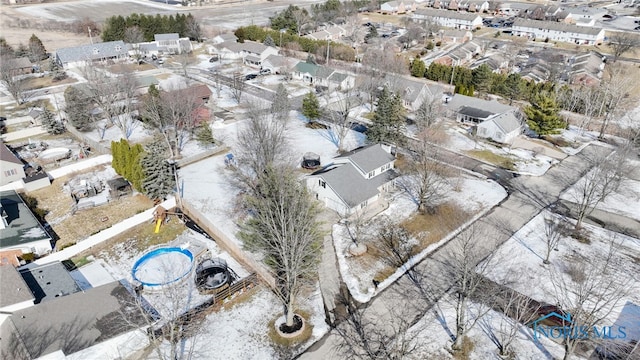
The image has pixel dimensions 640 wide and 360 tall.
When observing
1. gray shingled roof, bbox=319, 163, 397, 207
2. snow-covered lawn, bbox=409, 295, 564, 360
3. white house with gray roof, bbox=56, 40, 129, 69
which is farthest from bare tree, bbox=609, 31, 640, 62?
white house with gray roof, bbox=56, 40, 129, 69

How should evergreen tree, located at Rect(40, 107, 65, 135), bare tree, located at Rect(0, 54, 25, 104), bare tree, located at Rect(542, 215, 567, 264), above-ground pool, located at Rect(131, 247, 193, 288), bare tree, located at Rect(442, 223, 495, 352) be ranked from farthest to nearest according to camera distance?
bare tree, located at Rect(0, 54, 25, 104) < evergreen tree, located at Rect(40, 107, 65, 135) < bare tree, located at Rect(542, 215, 567, 264) < above-ground pool, located at Rect(131, 247, 193, 288) < bare tree, located at Rect(442, 223, 495, 352)

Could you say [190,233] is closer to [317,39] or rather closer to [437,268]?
[437,268]

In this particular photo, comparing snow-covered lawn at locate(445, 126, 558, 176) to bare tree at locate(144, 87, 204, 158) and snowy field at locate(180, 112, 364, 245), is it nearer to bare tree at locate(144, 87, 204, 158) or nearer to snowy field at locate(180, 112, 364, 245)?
snowy field at locate(180, 112, 364, 245)

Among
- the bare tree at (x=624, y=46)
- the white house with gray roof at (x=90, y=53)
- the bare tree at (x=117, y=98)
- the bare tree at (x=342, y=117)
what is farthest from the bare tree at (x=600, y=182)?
the white house with gray roof at (x=90, y=53)

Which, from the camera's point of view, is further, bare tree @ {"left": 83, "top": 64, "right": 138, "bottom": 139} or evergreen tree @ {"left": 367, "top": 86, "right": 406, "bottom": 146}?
bare tree @ {"left": 83, "top": 64, "right": 138, "bottom": 139}

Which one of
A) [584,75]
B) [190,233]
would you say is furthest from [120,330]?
[584,75]

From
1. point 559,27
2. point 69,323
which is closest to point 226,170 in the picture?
point 69,323
